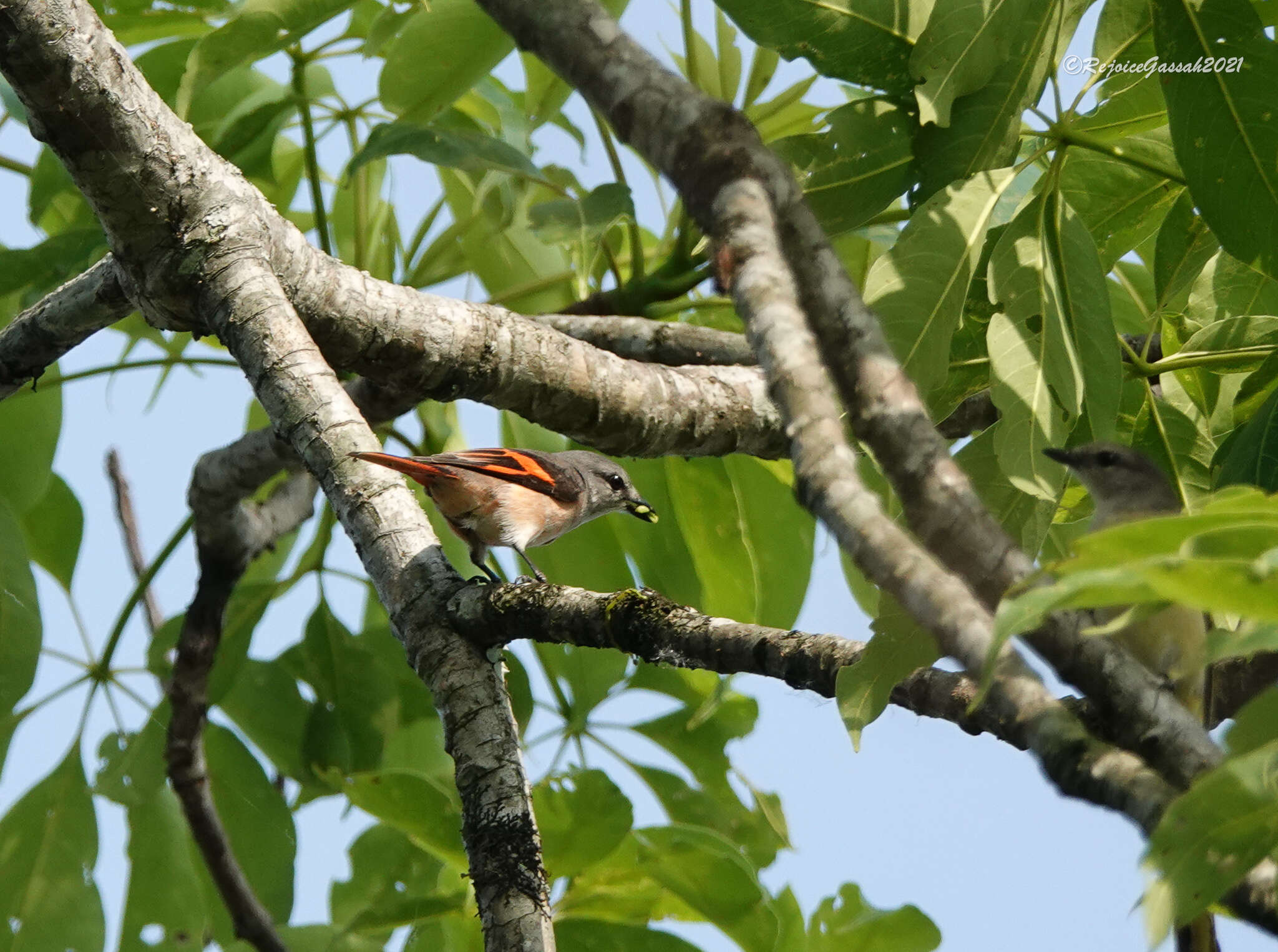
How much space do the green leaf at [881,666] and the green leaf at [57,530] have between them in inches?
148

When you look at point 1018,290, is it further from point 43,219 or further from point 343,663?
point 43,219

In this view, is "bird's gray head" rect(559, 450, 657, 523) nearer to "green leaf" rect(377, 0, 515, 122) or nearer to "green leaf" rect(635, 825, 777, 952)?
"green leaf" rect(377, 0, 515, 122)

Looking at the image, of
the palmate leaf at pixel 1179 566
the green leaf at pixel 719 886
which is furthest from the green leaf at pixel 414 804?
the palmate leaf at pixel 1179 566

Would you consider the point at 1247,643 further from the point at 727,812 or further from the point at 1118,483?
the point at 727,812

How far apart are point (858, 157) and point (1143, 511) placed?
1.64 meters

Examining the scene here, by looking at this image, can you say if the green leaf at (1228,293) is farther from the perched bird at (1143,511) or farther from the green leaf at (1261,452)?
the green leaf at (1261,452)

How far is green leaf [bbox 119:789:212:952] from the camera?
390 centimetres

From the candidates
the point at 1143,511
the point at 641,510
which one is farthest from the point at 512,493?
the point at 1143,511

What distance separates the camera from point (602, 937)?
289 cm

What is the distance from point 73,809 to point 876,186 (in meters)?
3.35

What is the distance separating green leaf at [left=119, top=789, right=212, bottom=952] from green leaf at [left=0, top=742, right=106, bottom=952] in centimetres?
16

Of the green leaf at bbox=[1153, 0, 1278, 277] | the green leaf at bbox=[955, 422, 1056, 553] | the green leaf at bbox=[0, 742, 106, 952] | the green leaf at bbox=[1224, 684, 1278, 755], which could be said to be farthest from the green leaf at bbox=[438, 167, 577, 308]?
the green leaf at bbox=[1224, 684, 1278, 755]

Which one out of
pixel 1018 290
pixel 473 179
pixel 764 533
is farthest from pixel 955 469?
pixel 473 179

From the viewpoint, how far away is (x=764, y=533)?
407 centimetres
